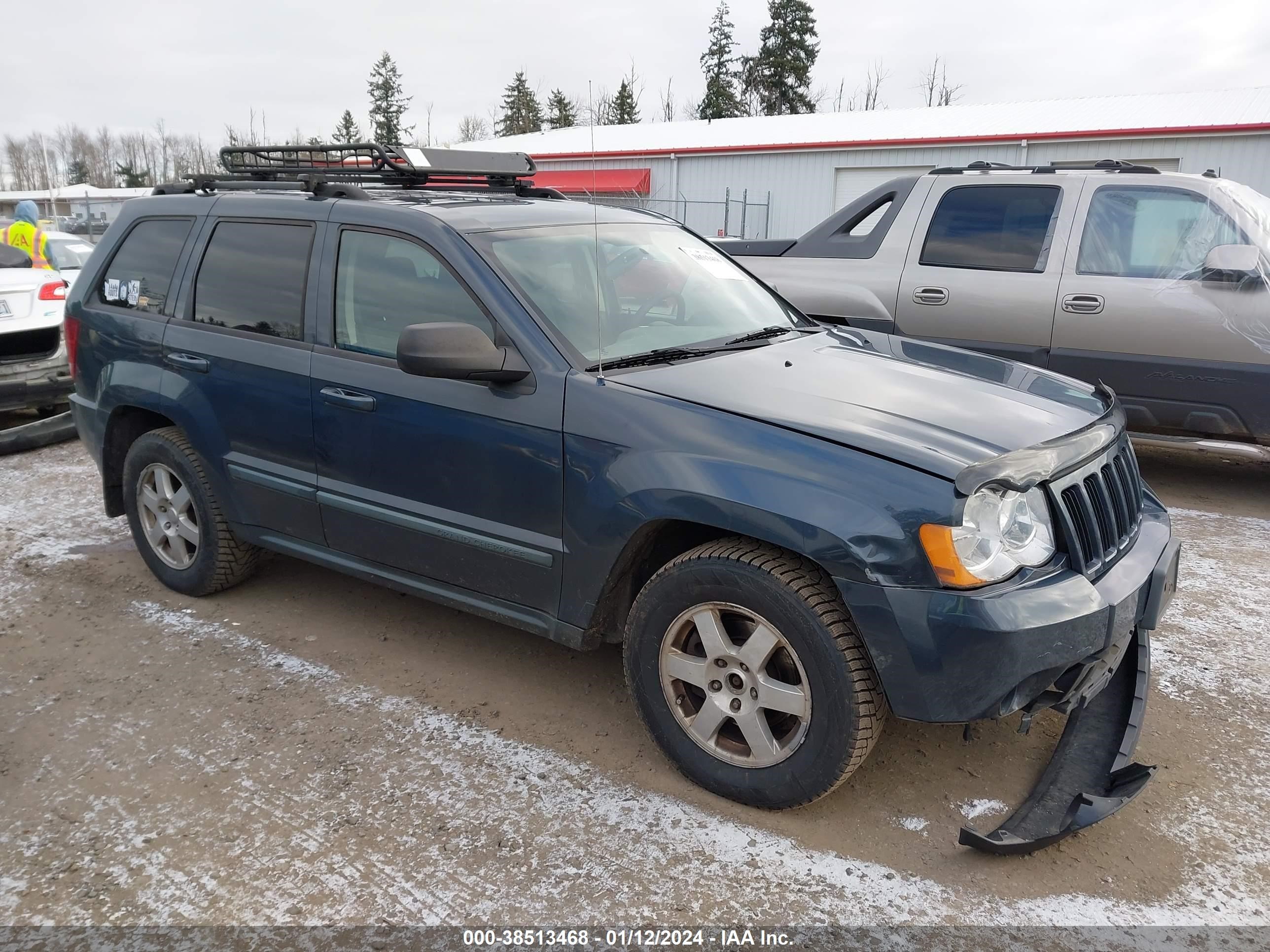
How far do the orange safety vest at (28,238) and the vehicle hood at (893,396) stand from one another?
969cm

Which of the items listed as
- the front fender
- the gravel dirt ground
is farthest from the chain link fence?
the front fender

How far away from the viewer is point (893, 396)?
3.00m

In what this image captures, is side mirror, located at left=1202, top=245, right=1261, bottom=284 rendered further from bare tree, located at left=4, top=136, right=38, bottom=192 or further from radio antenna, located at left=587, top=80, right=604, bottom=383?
bare tree, located at left=4, top=136, right=38, bottom=192

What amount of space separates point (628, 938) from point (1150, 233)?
5415 millimetres

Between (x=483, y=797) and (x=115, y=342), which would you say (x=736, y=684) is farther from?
(x=115, y=342)

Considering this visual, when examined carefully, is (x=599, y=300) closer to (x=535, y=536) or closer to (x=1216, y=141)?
(x=535, y=536)

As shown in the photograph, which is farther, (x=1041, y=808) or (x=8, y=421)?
(x=8, y=421)

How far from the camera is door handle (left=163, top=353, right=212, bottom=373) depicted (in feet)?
13.1

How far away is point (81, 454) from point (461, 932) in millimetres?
6058

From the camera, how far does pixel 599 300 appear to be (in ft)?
11.2

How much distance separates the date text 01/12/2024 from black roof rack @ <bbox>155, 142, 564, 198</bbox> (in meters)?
3.03

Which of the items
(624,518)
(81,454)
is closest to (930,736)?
(624,518)

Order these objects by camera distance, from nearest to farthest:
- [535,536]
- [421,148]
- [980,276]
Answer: [535,536] → [421,148] → [980,276]

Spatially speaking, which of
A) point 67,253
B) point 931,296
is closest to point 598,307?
point 931,296
